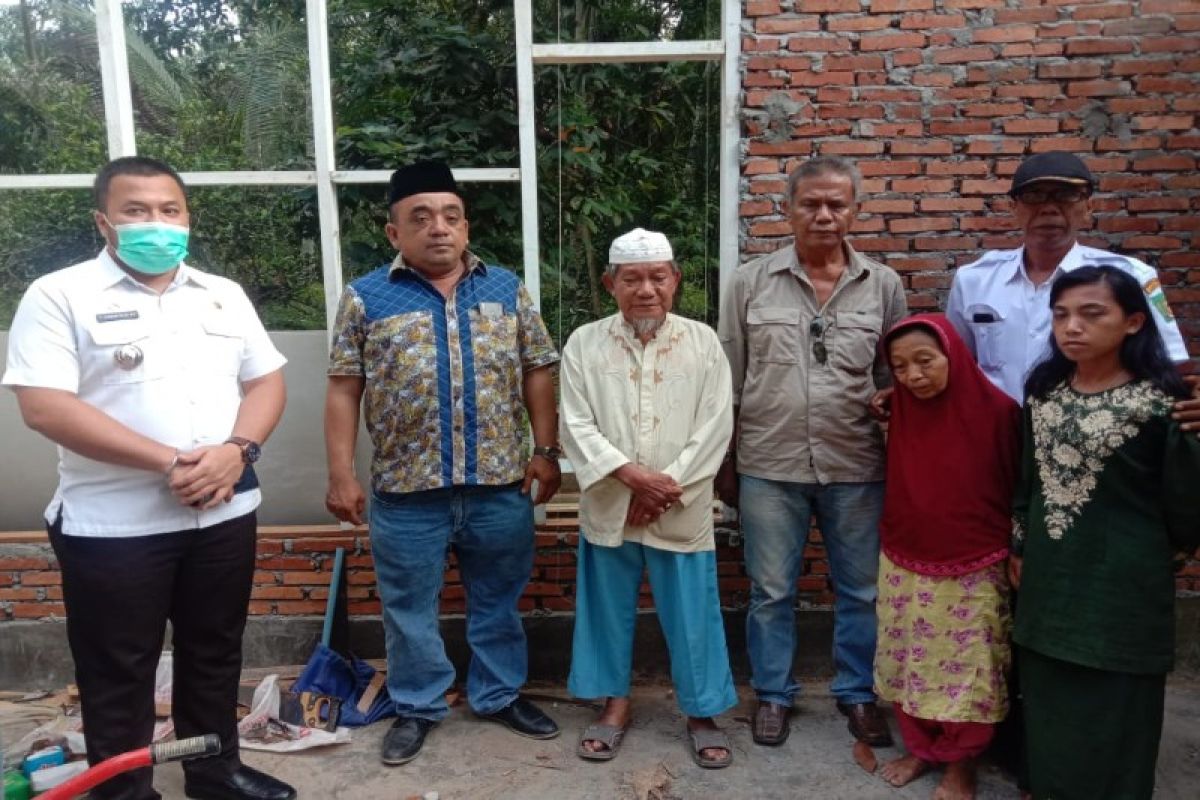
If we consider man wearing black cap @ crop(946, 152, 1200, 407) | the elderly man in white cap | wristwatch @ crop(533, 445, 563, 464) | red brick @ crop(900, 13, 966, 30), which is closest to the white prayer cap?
the elderly man in white cap

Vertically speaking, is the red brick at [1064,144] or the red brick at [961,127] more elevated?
the red brick at [961,127]

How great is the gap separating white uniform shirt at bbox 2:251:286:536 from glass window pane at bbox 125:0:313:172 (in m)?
1.33

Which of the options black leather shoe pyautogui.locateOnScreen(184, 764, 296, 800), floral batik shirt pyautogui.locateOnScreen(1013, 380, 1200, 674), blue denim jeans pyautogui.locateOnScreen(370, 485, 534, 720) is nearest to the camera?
floral batik shirt pyautogui.locateOnScreen(1013, 380, 1200, 674)

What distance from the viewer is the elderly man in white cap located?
2.91 m

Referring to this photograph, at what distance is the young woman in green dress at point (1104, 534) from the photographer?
228 centimetres

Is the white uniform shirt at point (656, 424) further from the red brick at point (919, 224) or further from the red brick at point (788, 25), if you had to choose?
the red brick at point (788, 25)

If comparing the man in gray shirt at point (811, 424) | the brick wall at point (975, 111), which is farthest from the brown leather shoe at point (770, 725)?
the brick wall at point (975, 111)

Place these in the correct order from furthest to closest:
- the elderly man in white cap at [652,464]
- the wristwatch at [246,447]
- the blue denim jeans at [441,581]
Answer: the blue denim jeans at [441,581], the elderly man in white cap at [652,464], the wristwatch at [246,447]

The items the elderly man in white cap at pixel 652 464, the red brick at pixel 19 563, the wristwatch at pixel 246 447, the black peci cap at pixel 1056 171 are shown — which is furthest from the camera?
the red brick at pixel 19 563

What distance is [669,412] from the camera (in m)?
2.94

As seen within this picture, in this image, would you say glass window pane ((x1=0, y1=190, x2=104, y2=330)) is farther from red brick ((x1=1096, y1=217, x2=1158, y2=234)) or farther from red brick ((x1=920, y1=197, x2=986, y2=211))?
red brick ((x1=1096, y1=217, x2=1158, y2=234))

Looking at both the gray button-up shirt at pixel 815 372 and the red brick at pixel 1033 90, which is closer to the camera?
the gray button-up shirt at pixel 815 372

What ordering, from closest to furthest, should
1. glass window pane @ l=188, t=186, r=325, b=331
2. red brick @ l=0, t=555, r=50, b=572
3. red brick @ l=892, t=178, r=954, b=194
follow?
red brick @ l=892, t=178, r=954, b=194 < red brick @ l=0, t=555, r=50, b=572 < glass window pane @ l=188, t=186, r=325, b=331

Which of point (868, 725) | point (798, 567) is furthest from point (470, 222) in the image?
point (868, 725)
